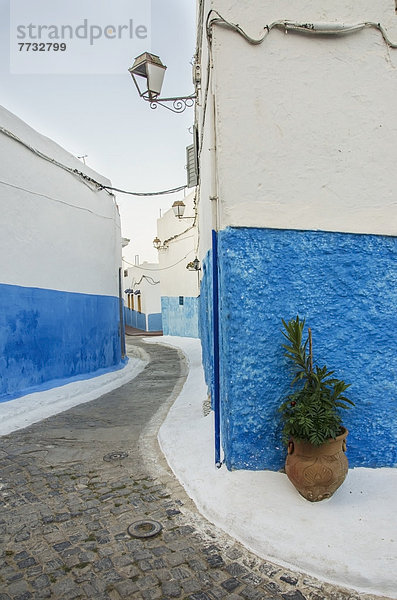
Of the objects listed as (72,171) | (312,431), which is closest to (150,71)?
(72,171)

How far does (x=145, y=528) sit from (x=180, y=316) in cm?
1854

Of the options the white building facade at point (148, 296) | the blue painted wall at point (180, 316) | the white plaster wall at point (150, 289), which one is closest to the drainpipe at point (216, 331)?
the blue painted wall at point (180, 316)

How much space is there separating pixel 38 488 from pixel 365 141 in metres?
4.39

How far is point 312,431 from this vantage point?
3.31 m

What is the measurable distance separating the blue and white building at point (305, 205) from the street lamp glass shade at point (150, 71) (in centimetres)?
373

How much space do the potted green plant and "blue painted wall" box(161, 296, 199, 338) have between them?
15918mm

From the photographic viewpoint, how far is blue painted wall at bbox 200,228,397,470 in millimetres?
3855

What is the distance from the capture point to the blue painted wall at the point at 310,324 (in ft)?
12.6

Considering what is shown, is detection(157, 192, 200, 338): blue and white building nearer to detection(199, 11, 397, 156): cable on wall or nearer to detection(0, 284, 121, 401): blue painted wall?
detection(0, 284, 121, 401): blue painted wall

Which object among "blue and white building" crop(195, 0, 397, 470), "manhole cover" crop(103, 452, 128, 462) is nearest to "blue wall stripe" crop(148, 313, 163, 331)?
"manhole cover" crop(103, 452, 128, 462)

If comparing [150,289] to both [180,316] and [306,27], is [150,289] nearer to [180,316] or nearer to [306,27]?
[180,316]

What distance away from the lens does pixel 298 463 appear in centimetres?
340

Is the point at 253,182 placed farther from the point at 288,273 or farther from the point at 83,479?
the point at 83,479

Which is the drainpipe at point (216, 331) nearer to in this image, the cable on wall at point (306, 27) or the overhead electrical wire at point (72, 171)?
the cable on wall at point (306, 27)
